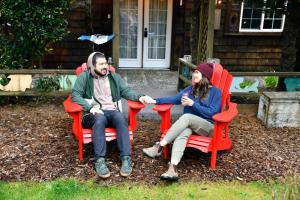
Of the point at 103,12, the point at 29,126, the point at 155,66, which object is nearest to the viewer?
the point at 29,126

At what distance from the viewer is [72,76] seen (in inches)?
265

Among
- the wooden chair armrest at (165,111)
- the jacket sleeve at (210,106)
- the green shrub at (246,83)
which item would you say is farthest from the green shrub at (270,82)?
the wooden chair armrest at (165,111)

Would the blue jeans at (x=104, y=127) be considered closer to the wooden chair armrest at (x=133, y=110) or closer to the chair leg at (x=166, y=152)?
the wooden chair armrest at (x=133, y=110)

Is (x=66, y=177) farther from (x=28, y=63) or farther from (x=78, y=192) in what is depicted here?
(x=28, y=63)

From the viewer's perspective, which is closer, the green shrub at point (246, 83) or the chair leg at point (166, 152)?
the chair leg at point (166, 152)

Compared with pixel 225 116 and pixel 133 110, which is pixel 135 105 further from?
pixel 225 116

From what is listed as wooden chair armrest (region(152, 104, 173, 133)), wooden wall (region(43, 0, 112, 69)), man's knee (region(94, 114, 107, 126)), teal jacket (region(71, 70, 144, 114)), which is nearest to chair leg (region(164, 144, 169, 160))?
wooden chair armrest (region(152, 104, 173, 133))

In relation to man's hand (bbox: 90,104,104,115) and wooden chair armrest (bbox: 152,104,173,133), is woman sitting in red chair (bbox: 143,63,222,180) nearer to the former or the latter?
wooden chair armrest (bbox: 152,104,173,133)

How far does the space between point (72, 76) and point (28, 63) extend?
3.53 ft

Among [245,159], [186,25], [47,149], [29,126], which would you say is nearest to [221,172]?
[245,159]

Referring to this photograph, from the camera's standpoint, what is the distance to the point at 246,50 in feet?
36.8

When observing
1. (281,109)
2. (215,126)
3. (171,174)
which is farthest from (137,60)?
(171,174)

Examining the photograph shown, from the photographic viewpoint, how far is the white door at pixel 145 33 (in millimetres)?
10531

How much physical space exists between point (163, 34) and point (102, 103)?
20.2 feet
